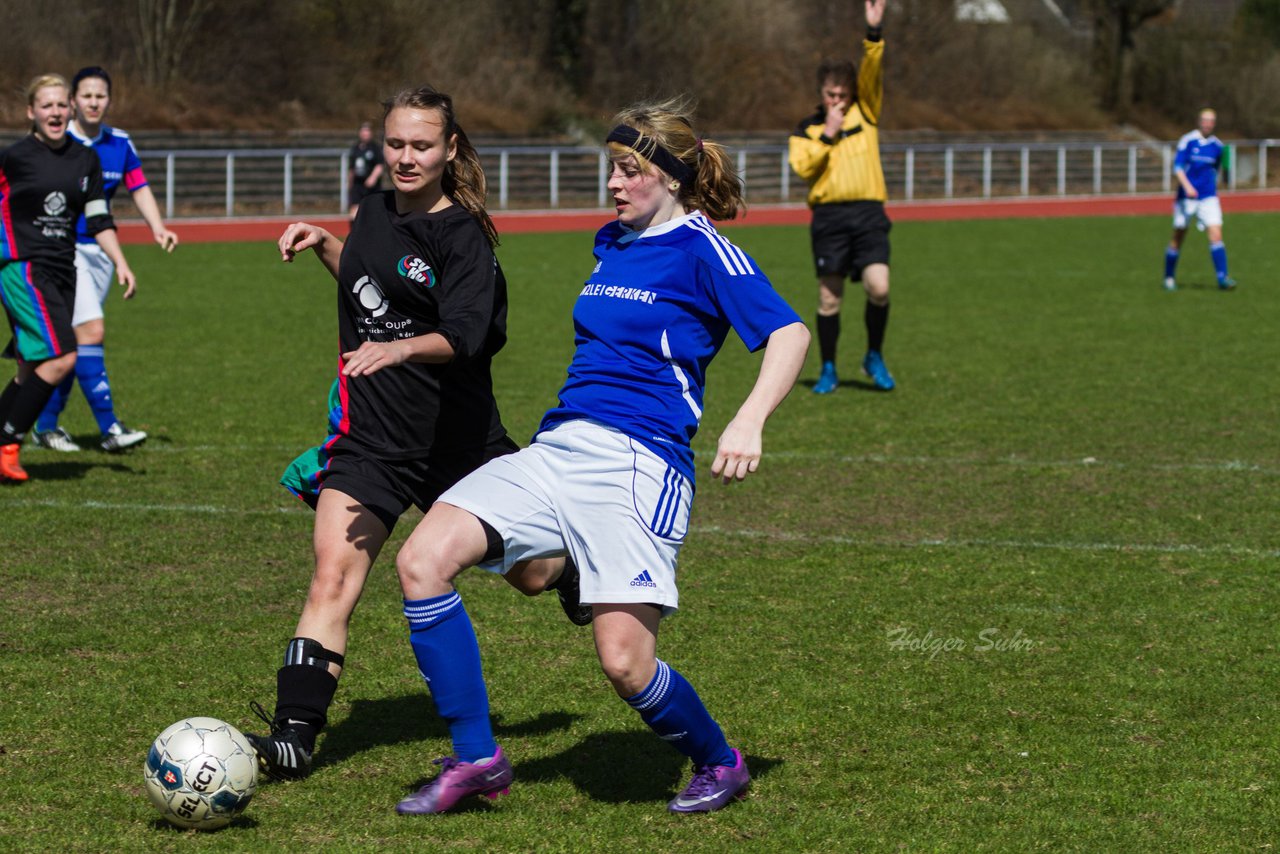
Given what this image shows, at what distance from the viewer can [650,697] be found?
3.97 meters

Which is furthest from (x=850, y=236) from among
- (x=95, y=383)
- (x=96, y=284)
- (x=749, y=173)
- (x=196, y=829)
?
(x=749, y=173)

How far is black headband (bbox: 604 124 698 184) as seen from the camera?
13.3ft

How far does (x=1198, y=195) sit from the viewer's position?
18.6 metres

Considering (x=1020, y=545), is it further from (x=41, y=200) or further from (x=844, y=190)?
(x=41, y=200)

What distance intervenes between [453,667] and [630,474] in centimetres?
64

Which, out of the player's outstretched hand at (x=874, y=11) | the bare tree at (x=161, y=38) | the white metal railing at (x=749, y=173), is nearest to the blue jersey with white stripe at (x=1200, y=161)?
the player's outstretched hand at (x=874, y=11)

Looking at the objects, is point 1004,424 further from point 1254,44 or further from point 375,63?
point 1254,44

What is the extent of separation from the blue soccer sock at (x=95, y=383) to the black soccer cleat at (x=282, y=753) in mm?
5302

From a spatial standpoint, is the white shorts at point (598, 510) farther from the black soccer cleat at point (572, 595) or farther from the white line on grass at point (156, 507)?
the white line on grass at point (156, 507)

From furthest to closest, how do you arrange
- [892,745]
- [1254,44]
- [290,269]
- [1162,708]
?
1. [1254,44]
2. [290,269]
3. [1162,708]
4. [892,745]

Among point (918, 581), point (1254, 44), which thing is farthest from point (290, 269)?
point (1254, 44)

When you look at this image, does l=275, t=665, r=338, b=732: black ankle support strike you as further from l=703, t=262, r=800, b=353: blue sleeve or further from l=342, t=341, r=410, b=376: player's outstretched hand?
l=703, t=262, r=800, b=353: blue sleeve

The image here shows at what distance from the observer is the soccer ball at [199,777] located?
12.7 ft

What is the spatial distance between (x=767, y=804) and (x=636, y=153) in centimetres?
170
